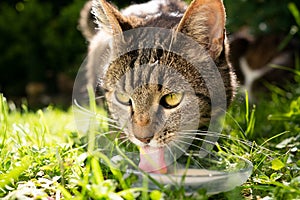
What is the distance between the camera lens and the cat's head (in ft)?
5.21

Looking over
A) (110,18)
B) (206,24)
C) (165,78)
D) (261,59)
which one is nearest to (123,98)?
(165,78)

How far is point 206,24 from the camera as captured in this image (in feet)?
5.65

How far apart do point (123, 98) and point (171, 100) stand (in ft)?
0.62

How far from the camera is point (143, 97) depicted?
159 cm

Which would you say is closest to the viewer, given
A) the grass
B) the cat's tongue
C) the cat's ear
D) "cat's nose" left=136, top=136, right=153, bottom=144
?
the grass

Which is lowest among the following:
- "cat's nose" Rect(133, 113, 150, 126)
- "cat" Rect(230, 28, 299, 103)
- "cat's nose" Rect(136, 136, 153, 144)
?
"cat" Rect(230, 28, 299, 103)

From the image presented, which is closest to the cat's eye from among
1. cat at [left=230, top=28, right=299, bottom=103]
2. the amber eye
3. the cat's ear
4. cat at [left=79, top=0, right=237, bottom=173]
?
cat at [left=79, top=0, right=237, bottom=173]

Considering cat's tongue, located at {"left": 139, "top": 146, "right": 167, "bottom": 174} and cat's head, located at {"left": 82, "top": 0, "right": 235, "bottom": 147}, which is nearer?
cat's tongue, located at {"left": 139, "top": 146, "right": 167, "bottom": 174}

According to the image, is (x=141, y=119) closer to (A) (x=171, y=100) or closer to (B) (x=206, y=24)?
(A) (x=171, y=100)

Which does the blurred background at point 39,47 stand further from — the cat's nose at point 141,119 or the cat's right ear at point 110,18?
the cat's nose at point 141,119

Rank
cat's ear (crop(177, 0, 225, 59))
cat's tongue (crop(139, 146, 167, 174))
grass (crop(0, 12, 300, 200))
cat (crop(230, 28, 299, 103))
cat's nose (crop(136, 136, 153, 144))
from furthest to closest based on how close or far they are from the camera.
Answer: cat (crop(230, 28, 299, 103)) → cat's ear (crop(177, 0, 225, 59)) → cat's nose (crop(136, 136, 153, 144)) → cat's tongue (crop(139, 146, 167, 174)) → grass (crop(0, 12, 300, 200))

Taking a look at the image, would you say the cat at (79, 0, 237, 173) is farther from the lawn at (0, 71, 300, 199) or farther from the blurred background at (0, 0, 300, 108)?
the blurred background at (0, 0, 300, 108)

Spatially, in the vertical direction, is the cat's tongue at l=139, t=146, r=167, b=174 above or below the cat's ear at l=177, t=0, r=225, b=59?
below

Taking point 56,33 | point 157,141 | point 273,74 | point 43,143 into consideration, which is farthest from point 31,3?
point 157,141
